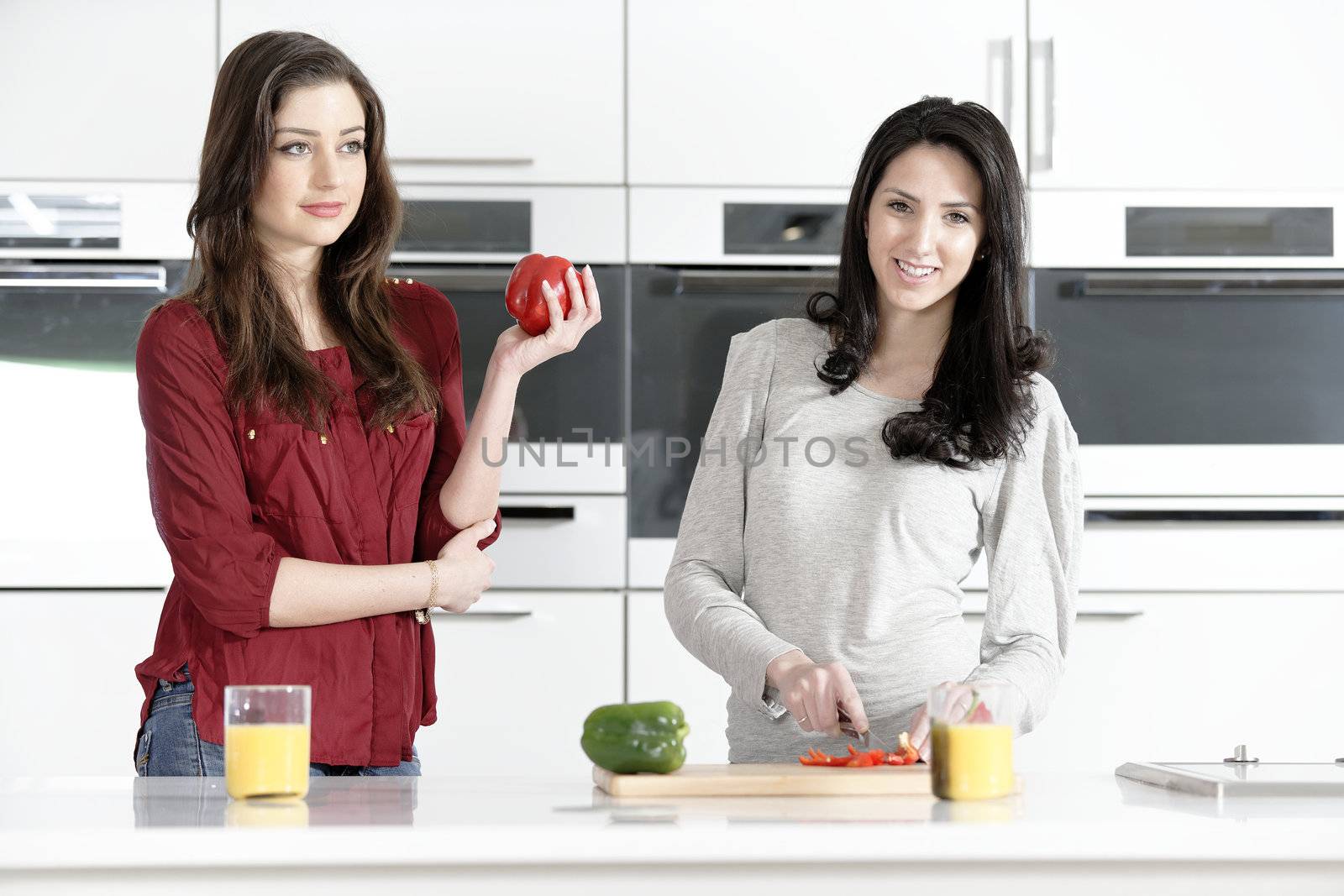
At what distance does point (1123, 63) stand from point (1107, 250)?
364 millimetres

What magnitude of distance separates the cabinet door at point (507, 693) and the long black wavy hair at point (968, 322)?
1.13 m

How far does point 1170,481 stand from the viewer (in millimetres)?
2646

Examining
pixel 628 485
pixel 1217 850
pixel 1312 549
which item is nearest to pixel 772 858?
pixel 1217 850

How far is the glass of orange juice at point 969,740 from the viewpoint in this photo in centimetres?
115

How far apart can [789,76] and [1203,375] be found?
39.7 inches

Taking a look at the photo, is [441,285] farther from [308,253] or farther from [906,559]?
[906,559]

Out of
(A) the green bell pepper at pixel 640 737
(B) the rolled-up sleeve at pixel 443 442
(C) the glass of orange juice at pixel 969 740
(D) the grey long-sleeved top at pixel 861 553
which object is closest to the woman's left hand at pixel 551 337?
(B) the rolled-up sleeve at pixel 443 442

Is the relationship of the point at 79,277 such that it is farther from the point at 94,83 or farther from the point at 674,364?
the point at 674,364

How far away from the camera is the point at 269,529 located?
4.80 feet

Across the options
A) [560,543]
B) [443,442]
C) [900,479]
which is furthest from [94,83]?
[900,479]

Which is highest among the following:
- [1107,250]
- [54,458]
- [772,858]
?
[1107,250]

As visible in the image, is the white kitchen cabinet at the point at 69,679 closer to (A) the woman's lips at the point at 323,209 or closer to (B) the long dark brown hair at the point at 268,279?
(B) the long dark brown hair at the point at 268,279

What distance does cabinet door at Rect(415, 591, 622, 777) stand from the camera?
2.57 meters

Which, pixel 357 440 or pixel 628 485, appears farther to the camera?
pixel 628 485
